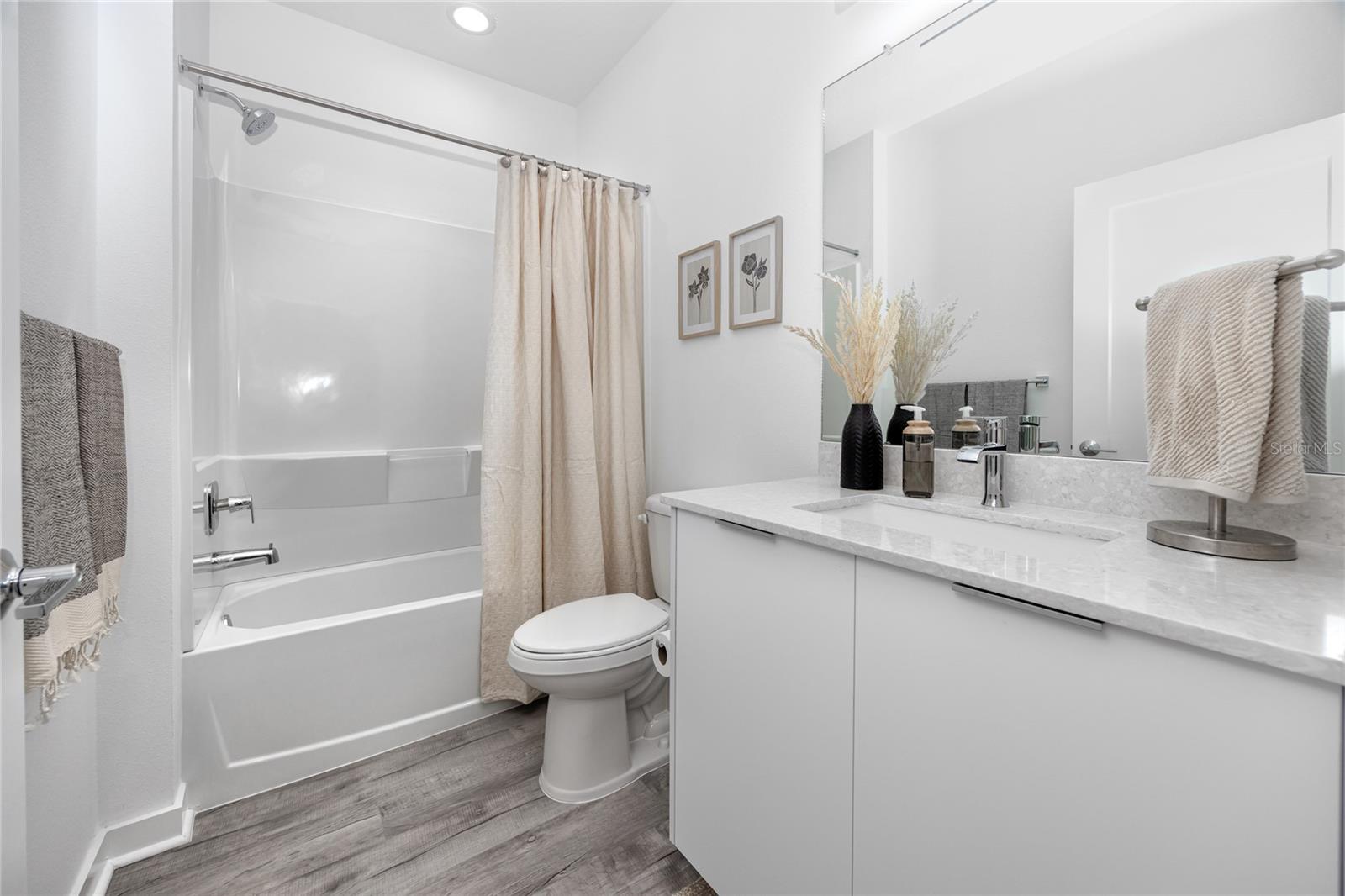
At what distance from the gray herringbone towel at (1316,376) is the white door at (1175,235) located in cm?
1

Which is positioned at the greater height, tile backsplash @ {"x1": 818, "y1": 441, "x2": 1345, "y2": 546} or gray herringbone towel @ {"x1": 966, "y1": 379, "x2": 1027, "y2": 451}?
gray herringbone towel @ {"x1": 966, "y1": 379, "x2": 1027, "y2": 451}

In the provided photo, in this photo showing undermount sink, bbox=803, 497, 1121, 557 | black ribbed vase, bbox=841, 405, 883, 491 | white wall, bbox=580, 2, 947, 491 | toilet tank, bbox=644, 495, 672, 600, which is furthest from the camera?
toilet tank, bbox=644, 495, 672, 600

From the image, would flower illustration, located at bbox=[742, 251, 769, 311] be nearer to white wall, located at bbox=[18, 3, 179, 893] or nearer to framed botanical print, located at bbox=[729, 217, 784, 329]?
framed botanical print, located at bbox=[729, 217, 784, 329]

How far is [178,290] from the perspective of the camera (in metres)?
1.37

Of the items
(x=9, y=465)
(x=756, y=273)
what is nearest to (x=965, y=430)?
(x=756, y=273)

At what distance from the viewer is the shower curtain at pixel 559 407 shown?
1.88m

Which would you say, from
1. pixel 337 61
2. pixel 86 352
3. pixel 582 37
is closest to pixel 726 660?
pixel 86 352

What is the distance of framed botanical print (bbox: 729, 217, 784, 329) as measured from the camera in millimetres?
1688

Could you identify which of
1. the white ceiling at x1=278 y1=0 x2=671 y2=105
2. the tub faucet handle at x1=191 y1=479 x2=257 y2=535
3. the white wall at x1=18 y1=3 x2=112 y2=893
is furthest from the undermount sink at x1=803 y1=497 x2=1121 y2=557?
the white ceiling at x1=278 y1=0 x2=671 y2=105

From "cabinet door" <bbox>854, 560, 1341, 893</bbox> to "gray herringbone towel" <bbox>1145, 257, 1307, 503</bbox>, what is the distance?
0.37 meters

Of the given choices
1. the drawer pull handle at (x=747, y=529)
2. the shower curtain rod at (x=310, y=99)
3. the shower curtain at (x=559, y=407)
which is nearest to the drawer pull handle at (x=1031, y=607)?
the drawer pull handle at (x=747, y=529)

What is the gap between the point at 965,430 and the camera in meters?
1.23

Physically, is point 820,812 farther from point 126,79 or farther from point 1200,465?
point 126,79

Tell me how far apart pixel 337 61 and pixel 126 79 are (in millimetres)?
1215
